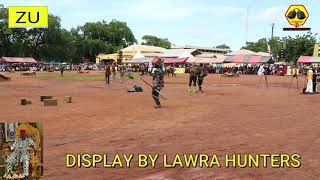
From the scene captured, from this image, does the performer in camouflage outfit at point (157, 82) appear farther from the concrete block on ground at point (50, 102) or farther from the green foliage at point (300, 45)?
the green foliage at point (300, 45)

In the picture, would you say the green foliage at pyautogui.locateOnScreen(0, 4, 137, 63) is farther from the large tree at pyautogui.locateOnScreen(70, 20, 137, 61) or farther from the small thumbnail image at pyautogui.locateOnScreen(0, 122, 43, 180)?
the small thumbnail image at pyautogui.locateOnScreen(0, 122, 43, 180)

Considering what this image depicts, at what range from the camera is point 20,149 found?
14.8ft

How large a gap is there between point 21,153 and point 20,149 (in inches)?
1.6

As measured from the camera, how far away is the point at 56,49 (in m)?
101

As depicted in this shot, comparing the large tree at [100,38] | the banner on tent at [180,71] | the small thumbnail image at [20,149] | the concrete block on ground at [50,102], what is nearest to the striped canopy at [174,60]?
the banner on tent at [180,71]

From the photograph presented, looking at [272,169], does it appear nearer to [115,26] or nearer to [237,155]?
[237,155]

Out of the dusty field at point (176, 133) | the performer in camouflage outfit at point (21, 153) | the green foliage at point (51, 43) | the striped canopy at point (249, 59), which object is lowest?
the dusty field at point (176, 133)

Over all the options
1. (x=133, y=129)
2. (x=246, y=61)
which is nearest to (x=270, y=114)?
(x=133, y=129)

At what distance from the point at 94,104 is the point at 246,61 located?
4482 cm

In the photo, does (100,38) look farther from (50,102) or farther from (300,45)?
(50,102)

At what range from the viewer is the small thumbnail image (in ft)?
14.8

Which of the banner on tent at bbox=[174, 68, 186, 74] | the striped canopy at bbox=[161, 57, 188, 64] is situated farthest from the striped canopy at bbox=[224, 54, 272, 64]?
the striped canopy at bbox=[161, 57, 188, 64]

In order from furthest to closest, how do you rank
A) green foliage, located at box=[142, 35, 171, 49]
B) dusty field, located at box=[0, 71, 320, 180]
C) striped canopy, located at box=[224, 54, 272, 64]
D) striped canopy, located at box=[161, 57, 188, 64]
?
1. green foliage, located at box=[142, 35, 171, 49]
2. striped canopy, located at box=[161, 57, 188, 64]
3. striped canopy, located at box=[224, 54, 272, 64]
4. dusty field, located at box=[0, 71, 320, 180]

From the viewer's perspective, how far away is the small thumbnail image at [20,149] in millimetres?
4520
